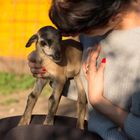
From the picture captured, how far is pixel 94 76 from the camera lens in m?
2.31

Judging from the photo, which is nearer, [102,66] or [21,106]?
[102,66]

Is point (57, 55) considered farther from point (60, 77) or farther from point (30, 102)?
point (30, 102)

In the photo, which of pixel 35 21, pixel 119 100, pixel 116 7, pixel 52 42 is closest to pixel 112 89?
pixel 119 100

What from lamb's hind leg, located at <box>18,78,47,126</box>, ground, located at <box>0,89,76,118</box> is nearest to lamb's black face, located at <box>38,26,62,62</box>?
lamb's hind leg, located at <box>18,78,47,126</box>

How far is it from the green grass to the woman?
4031 mm

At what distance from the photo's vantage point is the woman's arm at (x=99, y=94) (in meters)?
2.19

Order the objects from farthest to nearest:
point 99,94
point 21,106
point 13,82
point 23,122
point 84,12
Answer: point 13,82, point 21,106, point 23,122, point 99,94, point 84,12

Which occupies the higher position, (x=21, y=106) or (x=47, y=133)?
(x=47, y=133)

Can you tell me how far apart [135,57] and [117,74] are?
0.38ft

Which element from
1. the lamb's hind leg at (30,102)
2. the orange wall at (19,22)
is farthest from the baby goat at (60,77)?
the orange wall at (19,22)

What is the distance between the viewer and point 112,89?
89.6 inches

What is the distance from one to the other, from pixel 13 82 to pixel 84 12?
4.58 meters

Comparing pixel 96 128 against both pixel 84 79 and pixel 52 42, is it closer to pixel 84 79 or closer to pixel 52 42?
pixel 84 79

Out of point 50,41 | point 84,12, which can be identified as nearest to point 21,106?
point 50,41
